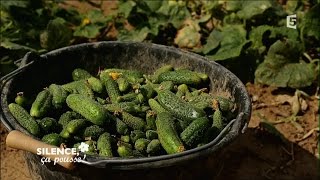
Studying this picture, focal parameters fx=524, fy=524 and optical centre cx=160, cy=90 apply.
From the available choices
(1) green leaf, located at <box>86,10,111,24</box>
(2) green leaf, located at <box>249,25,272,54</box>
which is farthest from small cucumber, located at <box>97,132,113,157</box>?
(1) green leaf, located at <box>86,10,111,24</box>

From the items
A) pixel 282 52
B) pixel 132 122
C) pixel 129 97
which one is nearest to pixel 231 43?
pixel 282 52

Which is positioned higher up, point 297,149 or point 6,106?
point 6,106

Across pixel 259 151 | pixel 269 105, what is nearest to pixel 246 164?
pixel 259 151

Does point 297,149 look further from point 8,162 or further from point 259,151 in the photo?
point 8,162

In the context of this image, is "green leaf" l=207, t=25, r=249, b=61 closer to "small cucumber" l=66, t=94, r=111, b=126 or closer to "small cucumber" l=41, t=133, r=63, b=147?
"small cucumber" l=66, t=94, r=111, b=126

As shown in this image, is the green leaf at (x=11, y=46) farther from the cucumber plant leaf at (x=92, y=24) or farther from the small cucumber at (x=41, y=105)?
the small cucumber at (x=41, y=105)

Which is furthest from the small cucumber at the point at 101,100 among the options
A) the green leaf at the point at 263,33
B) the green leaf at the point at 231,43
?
the green leaf at the point at 263,33
